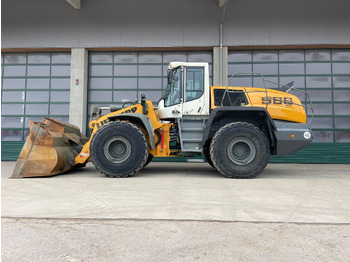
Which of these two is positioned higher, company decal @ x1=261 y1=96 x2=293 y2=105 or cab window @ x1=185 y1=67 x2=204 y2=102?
cab window @ x1=185 y1=67 x2=204 y2=102

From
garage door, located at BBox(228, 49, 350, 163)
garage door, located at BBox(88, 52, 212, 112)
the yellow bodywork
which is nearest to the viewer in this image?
the yellow bodywork

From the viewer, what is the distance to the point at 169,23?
10.8 meters

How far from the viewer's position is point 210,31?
419 inches

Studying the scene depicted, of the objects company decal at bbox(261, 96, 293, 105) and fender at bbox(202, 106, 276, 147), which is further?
company decal at bbox(261, 96, 293, 105)

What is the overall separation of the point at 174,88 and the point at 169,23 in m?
5.53

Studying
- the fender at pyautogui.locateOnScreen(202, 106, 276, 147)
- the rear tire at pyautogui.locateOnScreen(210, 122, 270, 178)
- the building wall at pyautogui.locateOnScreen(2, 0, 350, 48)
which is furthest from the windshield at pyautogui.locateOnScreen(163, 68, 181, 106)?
the building wall at pyautogui.locateOnScreen(2, 0, 350, 48)

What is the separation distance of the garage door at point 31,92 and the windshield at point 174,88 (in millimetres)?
6341

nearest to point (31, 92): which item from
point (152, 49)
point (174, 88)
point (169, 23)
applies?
point (152, 49)

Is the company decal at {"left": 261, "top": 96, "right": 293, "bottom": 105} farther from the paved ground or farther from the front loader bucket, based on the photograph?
the front loader bucket

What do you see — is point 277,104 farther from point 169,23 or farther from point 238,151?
point 169,23

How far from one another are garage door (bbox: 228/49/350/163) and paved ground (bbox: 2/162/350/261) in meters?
6.73

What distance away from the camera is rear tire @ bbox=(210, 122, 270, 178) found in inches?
232

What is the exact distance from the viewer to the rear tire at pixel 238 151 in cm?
590

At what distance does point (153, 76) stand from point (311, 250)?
968cm
